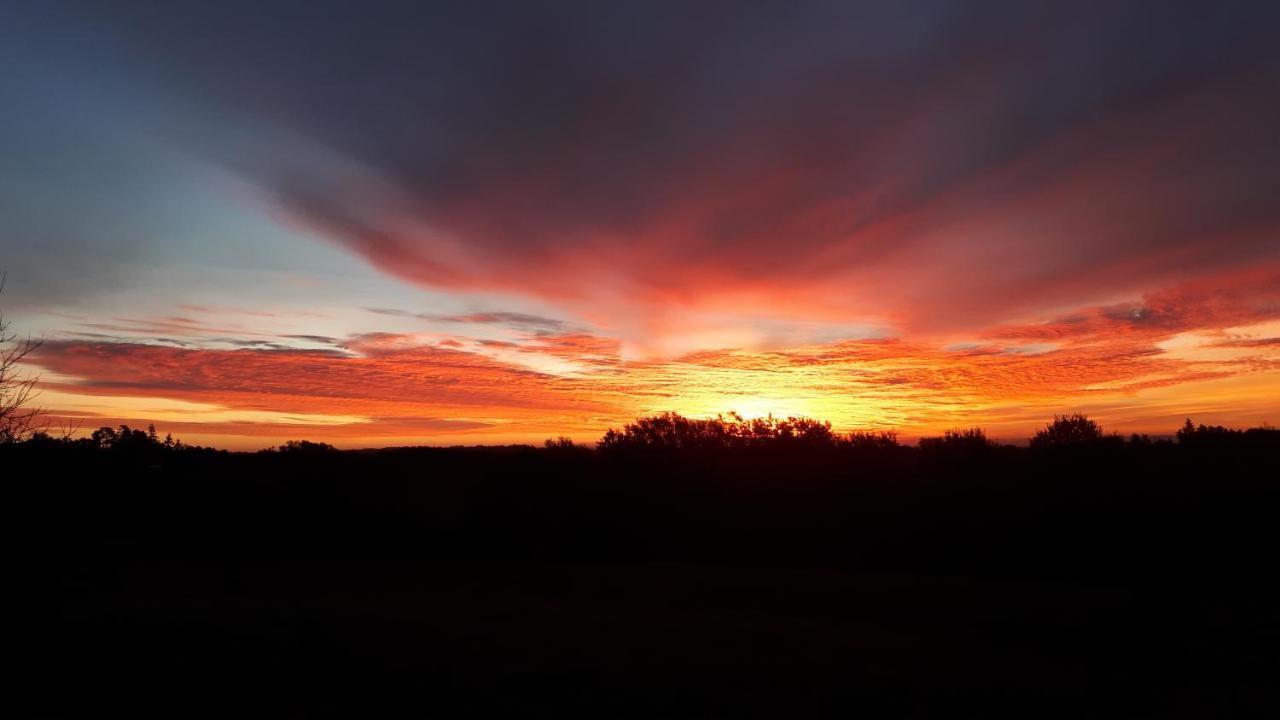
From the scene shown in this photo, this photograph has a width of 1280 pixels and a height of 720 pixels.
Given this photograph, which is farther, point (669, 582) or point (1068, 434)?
point (1068, 434)

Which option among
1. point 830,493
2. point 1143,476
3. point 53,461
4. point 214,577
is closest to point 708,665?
point 214,577

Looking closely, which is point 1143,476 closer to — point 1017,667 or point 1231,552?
point 1231,552

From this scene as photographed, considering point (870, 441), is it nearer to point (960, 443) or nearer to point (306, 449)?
point (960, 443)

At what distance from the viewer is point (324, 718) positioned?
7.77 metres

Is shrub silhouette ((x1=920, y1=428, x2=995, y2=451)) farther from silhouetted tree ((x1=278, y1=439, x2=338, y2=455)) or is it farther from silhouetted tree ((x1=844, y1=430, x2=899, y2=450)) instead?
silhouetted tree ((x1=278, y1=439, x2=338, y2=455))

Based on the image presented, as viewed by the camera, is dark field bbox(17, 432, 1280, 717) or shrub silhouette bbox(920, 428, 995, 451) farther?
shrub silhouette bbox(920, 428, 995, 451)

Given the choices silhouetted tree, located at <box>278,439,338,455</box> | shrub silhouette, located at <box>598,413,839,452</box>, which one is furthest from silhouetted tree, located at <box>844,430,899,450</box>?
silhouetted tree, located at <box>278,439,338,455</box>

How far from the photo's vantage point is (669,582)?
1677 centimetres

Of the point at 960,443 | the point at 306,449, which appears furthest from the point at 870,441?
the point at 306,449

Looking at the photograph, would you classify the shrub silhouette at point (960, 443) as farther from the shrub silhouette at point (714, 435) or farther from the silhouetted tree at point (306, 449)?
the silhouetted tree at point (306, 449)

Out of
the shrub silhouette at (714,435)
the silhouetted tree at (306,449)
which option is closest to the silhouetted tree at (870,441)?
the shrub silhouette at (714,435)

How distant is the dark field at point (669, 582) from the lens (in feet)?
28.6

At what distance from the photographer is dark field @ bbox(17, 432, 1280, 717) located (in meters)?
8.73

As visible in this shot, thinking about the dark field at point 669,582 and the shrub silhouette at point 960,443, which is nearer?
the dark field at point 669,582
